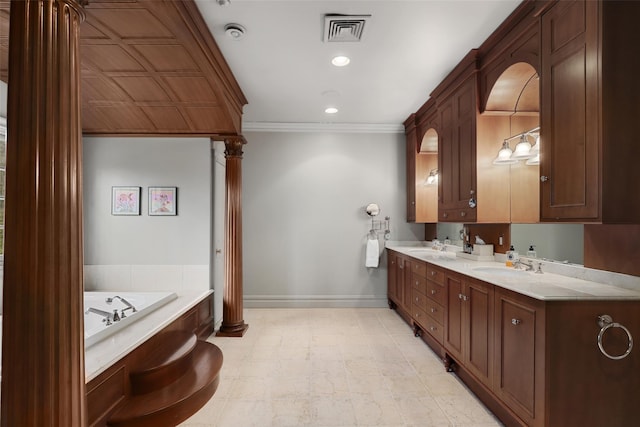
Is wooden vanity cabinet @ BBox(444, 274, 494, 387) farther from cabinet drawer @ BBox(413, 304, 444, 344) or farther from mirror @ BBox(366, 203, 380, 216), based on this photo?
mirror @ BBox(366, 203, 380, 216)

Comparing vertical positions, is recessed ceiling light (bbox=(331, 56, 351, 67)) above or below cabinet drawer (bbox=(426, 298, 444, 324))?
above

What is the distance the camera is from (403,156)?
16.1 feet

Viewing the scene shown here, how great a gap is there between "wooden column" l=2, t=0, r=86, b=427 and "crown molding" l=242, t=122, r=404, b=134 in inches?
149

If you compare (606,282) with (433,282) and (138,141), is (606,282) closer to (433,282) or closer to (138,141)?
(433,282)

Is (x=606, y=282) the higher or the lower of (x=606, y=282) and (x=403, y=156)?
the lower

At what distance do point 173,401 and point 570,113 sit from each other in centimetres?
282

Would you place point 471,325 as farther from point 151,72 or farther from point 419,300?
point 151,72

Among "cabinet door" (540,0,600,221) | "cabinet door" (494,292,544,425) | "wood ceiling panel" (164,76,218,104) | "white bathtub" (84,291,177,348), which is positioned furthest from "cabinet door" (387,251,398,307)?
"wood ceiling panel" (164,76,218,104)

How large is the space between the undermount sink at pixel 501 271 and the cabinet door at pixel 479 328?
19 centimetres

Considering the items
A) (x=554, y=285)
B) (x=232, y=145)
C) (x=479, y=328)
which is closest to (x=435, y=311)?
(x=479, y=328)

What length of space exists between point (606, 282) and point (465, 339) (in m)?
0.98

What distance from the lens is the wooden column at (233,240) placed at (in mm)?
3812

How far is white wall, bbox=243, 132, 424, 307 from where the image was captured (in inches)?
188

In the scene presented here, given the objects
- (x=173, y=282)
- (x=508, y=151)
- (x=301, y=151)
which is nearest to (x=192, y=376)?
(x=173, y=282)
